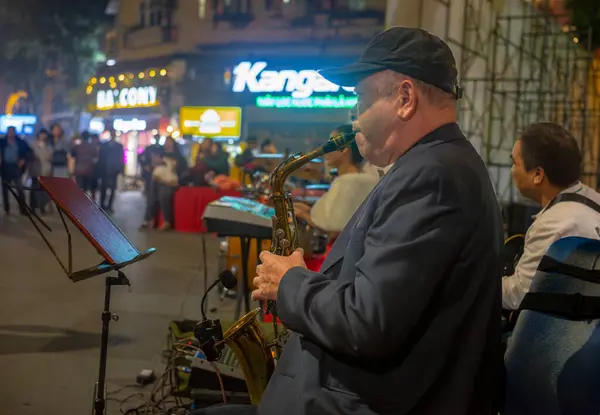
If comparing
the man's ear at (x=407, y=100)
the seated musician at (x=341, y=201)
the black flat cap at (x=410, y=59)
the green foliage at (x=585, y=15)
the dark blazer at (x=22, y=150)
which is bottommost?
the dark blazer at (x=22, y=150)

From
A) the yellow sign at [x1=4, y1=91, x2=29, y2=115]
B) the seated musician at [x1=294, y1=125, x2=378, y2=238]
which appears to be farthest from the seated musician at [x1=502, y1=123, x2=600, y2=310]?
the yellow sign at [x1=4, y1=91, x2=29, y2=115]

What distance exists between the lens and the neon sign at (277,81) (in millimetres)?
18659

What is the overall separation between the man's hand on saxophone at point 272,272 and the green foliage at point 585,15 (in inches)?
466

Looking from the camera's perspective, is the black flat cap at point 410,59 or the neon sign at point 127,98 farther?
the neon sign at point 127,98

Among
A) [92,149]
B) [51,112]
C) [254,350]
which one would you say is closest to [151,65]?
[92,149]

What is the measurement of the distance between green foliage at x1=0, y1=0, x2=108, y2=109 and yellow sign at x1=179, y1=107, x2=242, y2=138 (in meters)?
9.95

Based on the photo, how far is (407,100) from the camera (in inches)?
68.4

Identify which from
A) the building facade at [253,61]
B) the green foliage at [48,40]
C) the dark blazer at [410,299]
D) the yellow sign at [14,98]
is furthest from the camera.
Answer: the yellow sign at [14,98]

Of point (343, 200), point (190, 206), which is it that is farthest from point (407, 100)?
point (190, 206)

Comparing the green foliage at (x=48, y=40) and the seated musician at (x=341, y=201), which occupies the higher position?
the green foliage at (x=48, y=40)

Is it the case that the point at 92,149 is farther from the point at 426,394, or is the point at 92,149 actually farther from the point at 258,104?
the point at 426,394

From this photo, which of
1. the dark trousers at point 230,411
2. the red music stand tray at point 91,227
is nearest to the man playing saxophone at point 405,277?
the dark trousers at point 230,411

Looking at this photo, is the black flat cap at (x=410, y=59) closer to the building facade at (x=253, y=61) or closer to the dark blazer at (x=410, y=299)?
the dark blazer at (x=410, y=299)

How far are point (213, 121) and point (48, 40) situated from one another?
11.1 metres
